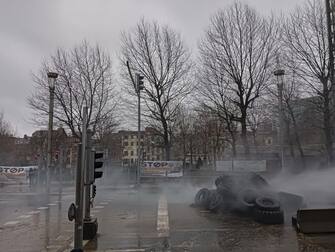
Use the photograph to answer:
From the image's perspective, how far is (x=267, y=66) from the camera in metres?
35.9

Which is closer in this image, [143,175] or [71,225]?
[71,225]

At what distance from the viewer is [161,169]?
36.3 meters

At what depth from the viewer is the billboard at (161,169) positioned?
36188 mm

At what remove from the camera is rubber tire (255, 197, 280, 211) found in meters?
13.3

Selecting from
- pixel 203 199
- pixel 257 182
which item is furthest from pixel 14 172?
pixel 257 182

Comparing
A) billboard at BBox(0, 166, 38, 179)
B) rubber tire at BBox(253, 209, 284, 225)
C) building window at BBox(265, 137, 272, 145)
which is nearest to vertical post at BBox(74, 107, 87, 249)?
rubber tire at BBox(253, 209, 284, 225)

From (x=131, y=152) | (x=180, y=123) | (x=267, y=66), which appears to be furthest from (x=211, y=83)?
(x=131, y=152)

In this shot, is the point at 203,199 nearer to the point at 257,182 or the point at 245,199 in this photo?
the point at 257,182

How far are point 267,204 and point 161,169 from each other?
75.7ft

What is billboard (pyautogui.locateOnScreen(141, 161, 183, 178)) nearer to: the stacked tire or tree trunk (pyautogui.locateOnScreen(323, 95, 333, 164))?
tree trunk (pyautogui.locateOnScreen(323, 95, 333, 164))

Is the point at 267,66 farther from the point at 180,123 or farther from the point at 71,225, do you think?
the point at 71,225

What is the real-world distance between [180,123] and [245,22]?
16988 mm

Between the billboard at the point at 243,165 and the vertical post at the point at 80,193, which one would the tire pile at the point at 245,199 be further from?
the billboard at the point at 243,165

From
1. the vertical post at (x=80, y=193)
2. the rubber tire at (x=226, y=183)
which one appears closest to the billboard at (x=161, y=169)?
the rubber tire at (x=226, y=183)
